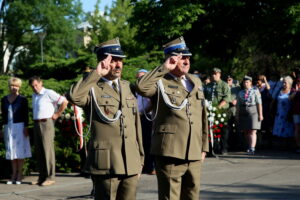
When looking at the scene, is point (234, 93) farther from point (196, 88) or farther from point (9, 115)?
point (196, 88)

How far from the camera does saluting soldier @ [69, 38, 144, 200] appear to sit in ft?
18.3

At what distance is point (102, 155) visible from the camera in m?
5.62

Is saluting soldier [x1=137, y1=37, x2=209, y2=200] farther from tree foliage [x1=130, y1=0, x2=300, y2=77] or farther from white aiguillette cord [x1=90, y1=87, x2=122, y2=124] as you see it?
tree foliage [x1=130, y1=0, x2=300, y2=77]

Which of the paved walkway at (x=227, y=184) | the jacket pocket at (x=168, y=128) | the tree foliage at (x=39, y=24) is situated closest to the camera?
the jacket pocket at (x=168, y=128)

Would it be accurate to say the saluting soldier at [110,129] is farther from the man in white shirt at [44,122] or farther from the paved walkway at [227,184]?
the man in white shirt at [44,122]

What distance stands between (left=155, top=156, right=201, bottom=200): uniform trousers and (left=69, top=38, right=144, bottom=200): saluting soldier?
1.21 feet

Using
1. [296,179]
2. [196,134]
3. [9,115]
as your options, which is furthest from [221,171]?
[196,134]

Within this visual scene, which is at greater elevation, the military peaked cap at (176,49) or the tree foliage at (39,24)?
the tree foliage at (39,24)

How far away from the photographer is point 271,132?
50.0 ft

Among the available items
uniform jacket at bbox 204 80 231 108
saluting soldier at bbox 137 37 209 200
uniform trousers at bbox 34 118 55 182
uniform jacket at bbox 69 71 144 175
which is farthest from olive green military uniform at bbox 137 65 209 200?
uniform jacket at bbox 204 80 231 108

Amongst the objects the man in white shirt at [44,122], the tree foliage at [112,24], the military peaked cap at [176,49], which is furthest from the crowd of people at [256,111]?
the tree foliage at [112,24]

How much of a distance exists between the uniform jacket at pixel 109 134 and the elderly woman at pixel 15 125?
5.21 metres

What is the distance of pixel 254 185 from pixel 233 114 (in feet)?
16.1

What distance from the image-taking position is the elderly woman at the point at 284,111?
566 inches
